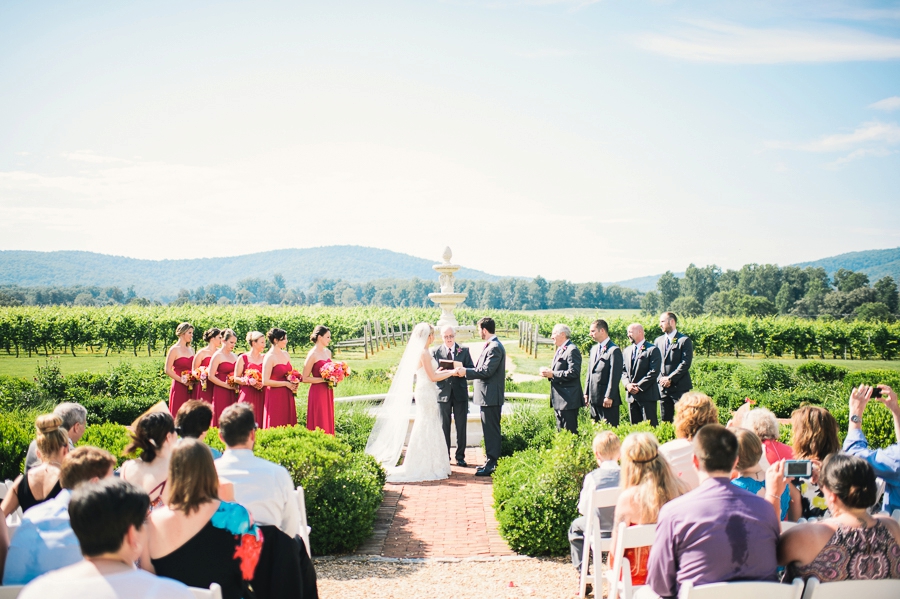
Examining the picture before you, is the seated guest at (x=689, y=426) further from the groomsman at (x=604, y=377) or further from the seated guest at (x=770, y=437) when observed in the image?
the groomsman at (x=604, y=377)

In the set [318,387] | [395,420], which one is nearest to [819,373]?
[395,420]

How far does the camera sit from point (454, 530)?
21.7 ft

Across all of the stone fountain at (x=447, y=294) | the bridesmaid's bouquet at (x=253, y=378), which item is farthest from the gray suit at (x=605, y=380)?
the stone fountain at (x=447, y=294)

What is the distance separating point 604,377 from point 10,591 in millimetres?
7205

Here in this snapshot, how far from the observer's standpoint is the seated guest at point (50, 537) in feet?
10.5

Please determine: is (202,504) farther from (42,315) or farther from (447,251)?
(42,315)

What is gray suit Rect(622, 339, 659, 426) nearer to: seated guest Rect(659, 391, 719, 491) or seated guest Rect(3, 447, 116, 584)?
seated guest Rect(659, 391, 719, 491)

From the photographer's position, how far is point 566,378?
8617mm

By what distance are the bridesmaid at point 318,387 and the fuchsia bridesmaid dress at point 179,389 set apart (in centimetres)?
204

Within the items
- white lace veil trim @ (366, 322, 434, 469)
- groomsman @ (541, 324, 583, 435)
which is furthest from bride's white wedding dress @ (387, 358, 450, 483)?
groomsman @ (541, 324, 583, 435)

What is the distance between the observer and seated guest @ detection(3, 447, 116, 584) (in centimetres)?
321

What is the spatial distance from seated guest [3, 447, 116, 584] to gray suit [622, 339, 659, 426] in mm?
7285

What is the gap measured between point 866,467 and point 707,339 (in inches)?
1290

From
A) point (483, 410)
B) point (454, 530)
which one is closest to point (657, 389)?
point (483, 410)
